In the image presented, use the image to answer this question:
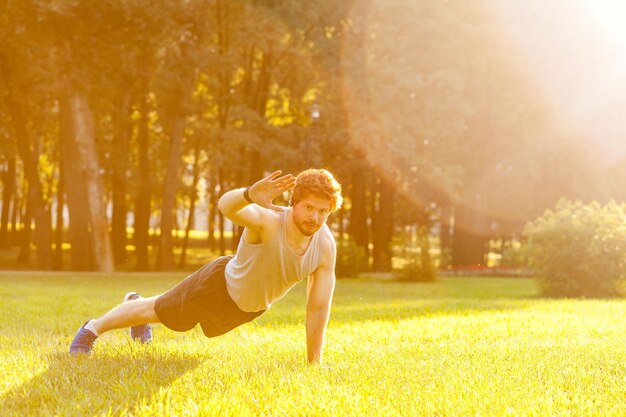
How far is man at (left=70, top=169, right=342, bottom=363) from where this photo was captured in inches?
243

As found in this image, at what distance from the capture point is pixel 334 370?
6617 millimetres

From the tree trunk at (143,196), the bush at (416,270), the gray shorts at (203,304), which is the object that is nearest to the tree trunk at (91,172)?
the tree trunk at (143,196)

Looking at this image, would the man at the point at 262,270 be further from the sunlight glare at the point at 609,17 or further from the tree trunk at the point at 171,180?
the sunlight glare at the point at 609,17

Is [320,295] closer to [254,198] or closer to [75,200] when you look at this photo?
[254,198]

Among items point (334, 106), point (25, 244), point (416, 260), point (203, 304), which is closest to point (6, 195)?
point (25, 244)

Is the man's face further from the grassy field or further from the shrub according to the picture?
the shrub

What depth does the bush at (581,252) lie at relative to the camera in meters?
19.9

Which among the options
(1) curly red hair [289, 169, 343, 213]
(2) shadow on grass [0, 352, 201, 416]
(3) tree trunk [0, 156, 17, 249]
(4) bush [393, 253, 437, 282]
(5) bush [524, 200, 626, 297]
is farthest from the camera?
(3) tree trunk [0, 156, 17, 249]

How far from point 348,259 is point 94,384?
21.4m

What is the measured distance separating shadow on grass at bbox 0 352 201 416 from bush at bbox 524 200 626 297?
14573 millimetres

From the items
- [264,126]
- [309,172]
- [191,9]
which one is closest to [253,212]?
[309,172]

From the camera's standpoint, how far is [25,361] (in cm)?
691

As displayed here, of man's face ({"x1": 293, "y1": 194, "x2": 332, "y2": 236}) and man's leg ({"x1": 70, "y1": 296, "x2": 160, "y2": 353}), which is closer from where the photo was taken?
man's face ({"x1": 293, "y1": 194, "x2": 332, "y2": 236})

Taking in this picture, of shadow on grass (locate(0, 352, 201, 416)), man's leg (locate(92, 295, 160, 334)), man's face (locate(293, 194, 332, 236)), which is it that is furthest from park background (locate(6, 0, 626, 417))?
man's face (locate(293, 194, 332, 236))
